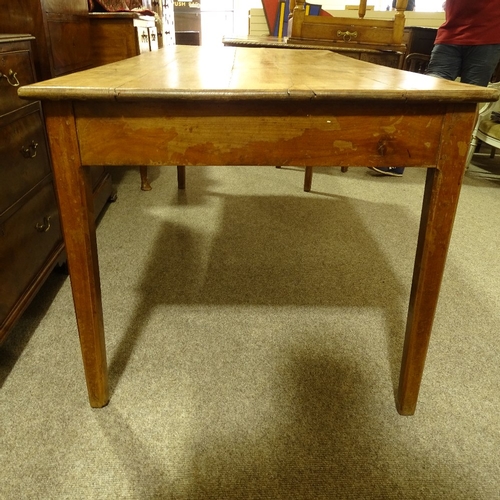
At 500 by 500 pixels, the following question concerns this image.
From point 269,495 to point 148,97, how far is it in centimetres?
74

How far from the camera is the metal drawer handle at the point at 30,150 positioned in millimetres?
1166

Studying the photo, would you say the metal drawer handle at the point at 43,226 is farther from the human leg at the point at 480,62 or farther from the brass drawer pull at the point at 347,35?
the human leg at the point at 480,62

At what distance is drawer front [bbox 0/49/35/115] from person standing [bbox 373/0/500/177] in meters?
2.02

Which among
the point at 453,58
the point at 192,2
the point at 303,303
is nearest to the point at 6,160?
the point at 303,303

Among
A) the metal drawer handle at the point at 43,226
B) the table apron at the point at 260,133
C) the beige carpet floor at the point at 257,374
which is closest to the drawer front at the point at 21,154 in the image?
the metal drawer handle at the point at 43,226

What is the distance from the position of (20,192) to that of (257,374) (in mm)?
814

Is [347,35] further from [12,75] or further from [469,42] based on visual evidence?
[12,75]

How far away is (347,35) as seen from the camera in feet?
7.80

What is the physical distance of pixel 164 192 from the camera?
7.43ft

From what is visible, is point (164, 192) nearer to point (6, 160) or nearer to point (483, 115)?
point (6, 160)

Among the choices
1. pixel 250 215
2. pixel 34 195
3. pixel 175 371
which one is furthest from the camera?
pixel 250 215

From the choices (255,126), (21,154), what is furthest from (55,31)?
(255,126)

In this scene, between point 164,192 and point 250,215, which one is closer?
point 250,215

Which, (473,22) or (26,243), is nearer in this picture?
(26,243)
